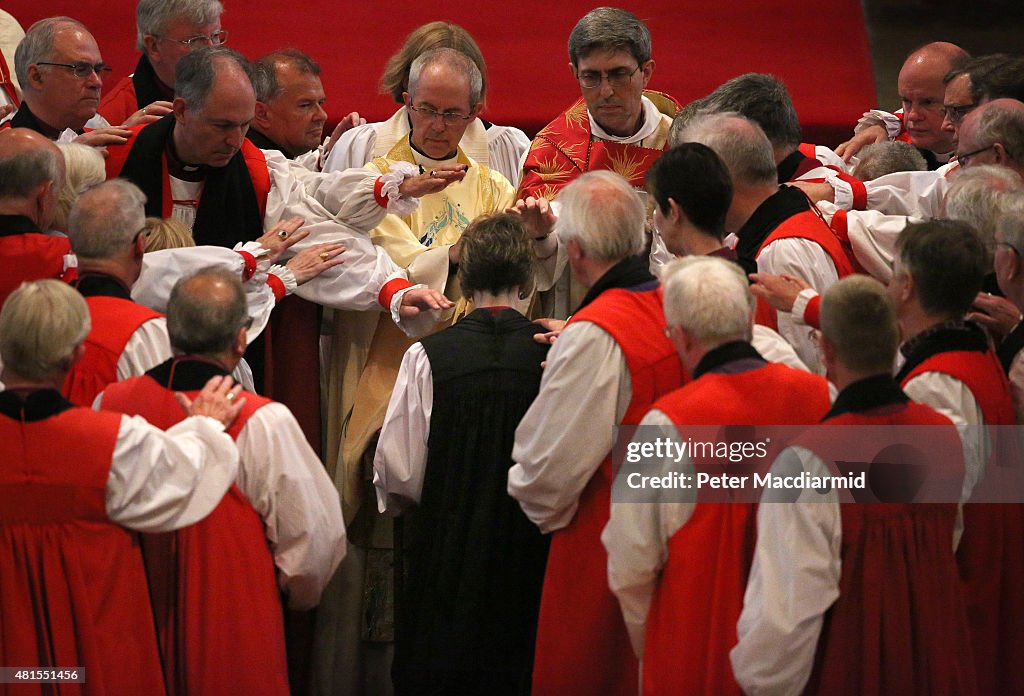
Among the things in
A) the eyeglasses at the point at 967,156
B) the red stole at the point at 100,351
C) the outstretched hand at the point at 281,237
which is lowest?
the red stole at the point at 100,351

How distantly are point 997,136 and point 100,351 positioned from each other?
2.55 metres

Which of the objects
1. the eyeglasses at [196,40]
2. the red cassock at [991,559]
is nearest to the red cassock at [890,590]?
the red cassock at [991,559]

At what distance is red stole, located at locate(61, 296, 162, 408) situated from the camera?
3.33 metres

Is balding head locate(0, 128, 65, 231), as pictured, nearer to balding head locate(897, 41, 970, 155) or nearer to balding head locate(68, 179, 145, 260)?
balding head locate(68, 179, 145, 260)

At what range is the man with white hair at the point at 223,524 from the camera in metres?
2.99

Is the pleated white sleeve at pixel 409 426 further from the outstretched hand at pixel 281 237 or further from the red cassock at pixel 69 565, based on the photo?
the red cassock at pixel 69 565

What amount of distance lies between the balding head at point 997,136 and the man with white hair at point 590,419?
1.31m

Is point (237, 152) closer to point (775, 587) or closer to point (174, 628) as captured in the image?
point (174, 628)

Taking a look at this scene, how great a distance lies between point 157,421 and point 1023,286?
2.04 m

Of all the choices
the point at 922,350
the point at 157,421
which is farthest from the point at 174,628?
the point at 922,350

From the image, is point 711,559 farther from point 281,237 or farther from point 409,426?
point 281,237

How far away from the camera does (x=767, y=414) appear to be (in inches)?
113

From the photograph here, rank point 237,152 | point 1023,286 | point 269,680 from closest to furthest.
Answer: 1. point 269,680
2. point 1023,286
3. point 237,152

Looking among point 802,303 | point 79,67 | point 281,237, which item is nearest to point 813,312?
point 802,303
